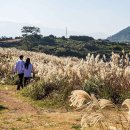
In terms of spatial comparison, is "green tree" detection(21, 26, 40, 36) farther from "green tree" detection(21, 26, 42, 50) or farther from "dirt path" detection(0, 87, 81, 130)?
"dirt path" detection(0, 87, 81, 130)

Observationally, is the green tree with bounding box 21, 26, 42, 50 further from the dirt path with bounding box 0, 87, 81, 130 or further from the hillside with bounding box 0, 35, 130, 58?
the dirt path with bounding box 0, 87, 81, 130

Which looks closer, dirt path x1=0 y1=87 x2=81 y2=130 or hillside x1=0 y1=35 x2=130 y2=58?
dirt path x1=0 y1=87 x2=81 y2=130

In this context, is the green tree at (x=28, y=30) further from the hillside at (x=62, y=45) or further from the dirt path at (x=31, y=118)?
the dirt path at (x=31, y=118)

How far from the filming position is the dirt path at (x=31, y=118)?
37.1ft

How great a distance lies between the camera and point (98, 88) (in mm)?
14922

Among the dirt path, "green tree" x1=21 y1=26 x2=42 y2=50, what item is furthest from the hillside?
the dirt path

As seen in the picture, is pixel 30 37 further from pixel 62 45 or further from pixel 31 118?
pixel 31 118

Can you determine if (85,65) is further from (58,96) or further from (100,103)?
(100,103)

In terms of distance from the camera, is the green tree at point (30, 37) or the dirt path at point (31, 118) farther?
the green tree at point (30, 37)

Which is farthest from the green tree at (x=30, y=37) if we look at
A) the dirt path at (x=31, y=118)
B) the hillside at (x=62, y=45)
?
the dirt path at (x=31, y=118)

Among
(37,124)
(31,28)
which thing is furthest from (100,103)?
(31,28)

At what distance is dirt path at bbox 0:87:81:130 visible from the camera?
37.1 ft

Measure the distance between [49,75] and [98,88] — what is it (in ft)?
10.7

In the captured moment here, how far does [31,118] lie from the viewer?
1252 centimetres
